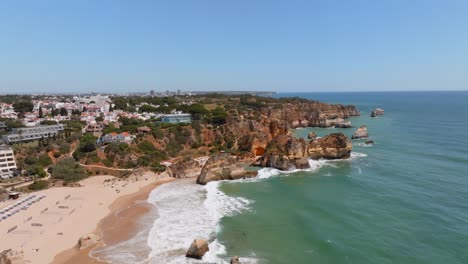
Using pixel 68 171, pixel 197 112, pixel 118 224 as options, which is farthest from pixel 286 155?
pixel 197 112

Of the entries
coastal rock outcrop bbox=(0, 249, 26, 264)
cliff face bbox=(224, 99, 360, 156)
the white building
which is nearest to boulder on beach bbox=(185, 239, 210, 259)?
coastal rock outcrop bbox=(0, 249, 26, 264)

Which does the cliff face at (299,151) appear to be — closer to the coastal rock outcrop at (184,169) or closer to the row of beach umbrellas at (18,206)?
the coastal rock outcrop at (184,169)

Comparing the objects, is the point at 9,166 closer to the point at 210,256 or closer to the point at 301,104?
the point at 210,256

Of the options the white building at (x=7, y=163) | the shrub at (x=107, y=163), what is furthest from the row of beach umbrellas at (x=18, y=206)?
the shrub at (x=107, y=163)

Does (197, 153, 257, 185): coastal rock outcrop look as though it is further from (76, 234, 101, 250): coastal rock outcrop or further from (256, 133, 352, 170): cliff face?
(76, 234, 101, 250): coastal rock outcrop

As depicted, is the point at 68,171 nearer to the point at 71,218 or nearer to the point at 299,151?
the point at 71,218

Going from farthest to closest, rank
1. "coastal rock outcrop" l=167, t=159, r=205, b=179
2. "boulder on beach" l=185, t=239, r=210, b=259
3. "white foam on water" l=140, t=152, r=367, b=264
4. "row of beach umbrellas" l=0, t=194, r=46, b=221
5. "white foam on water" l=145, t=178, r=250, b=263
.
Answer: "coastal rock outcrop" l=167, t=159, r=205, b=179, "row of beach umbrellas" l=0, t=194, r=46, b=221, "white foam on water" l=145, t=178, r=250, b=263, "white foam on water" l=140, t=152, r=367, b=264, "boulder on beach" l=185, t=239, r=210, b=259
